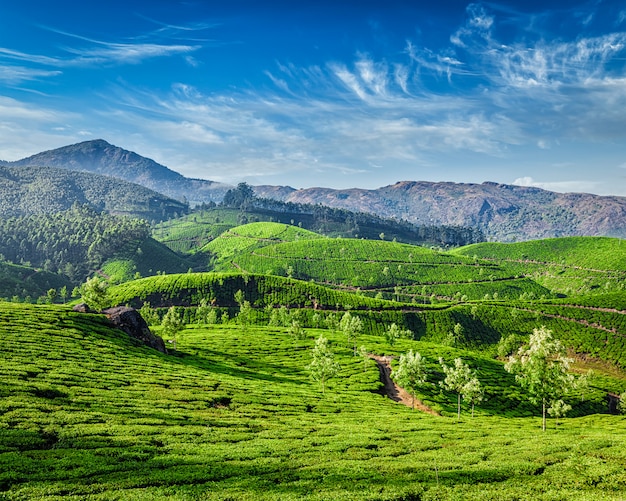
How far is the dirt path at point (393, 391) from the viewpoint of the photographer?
90.7 m

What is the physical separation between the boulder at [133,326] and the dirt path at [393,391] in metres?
66.1

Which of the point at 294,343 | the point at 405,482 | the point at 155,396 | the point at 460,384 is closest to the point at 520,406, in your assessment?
the point at 460,384

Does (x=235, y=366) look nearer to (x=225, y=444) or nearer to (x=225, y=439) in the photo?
(x=225, y=439)

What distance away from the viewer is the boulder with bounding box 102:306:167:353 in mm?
98312

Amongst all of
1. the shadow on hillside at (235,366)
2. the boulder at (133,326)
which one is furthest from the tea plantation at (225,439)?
the boulder at (133,326)

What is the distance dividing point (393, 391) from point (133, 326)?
76721 millimetres

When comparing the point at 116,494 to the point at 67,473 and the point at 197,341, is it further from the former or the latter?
the point at 197,341

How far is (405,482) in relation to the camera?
99.6ft

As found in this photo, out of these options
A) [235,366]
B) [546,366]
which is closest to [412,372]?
[546,366]

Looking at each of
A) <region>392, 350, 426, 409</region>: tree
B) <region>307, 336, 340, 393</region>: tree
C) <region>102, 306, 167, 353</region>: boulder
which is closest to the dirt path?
<region>392, 350, 426, 409</region>: tree

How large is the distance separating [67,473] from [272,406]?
1521 inches

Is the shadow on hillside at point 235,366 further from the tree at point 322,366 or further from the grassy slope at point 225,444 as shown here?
the grassy slope at point 225,444

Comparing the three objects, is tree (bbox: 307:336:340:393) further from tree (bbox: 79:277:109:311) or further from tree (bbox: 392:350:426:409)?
tree (bbox: 79:277:109:311)

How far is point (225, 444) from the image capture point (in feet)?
134
